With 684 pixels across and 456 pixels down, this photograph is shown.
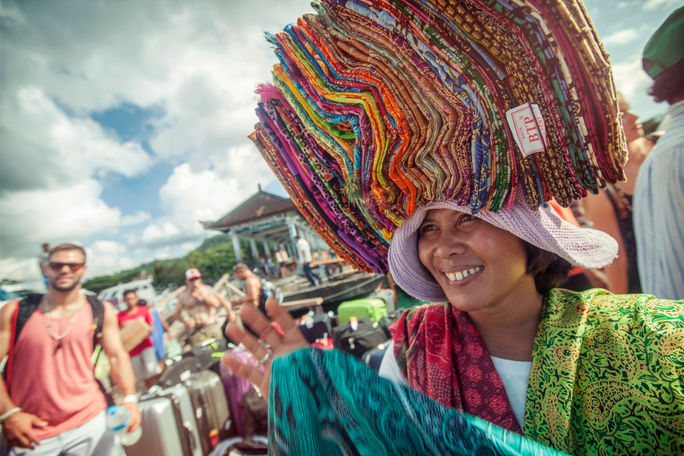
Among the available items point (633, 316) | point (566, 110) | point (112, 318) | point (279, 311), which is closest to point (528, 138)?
point (566, 110)

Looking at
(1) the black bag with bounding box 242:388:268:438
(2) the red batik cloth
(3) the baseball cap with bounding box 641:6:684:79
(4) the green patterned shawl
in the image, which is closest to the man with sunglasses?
(1) the black bag with bounding box 242:388:268:438

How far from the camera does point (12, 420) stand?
218cm

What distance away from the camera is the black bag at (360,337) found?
3457 mm

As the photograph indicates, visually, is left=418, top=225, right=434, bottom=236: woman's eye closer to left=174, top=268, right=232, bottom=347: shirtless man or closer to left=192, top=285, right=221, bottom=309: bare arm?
left=174, top=268, right=232, bottom=347: shirtless man

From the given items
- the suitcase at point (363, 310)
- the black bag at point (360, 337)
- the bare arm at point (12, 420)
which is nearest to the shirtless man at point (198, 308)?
the suitcase at point (363, 310)

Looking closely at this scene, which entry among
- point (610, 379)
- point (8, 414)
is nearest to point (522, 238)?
point (610, 379)

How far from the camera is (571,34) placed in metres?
0.71

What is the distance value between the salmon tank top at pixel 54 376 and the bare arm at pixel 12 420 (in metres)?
0.04

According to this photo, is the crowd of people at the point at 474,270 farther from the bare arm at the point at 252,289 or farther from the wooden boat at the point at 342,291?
the wooden boat at the point at 342,291

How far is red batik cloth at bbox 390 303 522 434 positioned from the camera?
3.32ft

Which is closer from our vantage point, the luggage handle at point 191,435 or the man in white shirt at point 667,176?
the man in white shirt at point 667,176

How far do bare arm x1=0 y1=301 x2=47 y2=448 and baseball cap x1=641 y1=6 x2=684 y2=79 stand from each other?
4.85 metres

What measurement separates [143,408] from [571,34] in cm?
394

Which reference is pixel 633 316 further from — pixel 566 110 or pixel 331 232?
pixel 331 232
